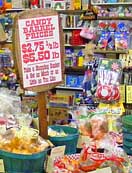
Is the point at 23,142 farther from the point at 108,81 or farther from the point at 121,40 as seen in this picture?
the point at 121,40

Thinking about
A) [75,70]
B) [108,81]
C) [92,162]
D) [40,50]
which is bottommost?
[75,70]

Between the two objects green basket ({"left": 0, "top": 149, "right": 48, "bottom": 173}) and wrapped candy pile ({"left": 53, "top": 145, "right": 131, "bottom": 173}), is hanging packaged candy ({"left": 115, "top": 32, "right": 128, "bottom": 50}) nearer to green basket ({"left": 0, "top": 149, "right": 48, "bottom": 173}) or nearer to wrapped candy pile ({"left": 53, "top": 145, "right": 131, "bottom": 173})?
wrapped candy pile ({"left": 53, "top": 145, "right": 131, "bottom": 173})

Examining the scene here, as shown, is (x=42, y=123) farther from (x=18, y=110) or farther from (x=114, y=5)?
(x=114, y=5)

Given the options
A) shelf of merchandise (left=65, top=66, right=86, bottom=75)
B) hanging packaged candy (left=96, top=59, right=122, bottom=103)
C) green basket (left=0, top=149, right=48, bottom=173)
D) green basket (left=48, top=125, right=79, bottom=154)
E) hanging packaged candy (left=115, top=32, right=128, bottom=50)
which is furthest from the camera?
shelf of merchandise (left=65, top=66, right=86, bottom=75)

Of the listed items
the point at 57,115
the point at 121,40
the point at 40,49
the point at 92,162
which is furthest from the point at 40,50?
the point at 121,40

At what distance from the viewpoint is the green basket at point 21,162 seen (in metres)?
1.41

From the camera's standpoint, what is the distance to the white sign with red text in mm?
1515

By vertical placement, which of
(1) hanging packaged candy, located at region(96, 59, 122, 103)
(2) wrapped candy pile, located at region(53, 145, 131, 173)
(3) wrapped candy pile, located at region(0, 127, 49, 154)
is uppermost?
(3) wrapped candy pile, located at region(0, 127, 49, 154)

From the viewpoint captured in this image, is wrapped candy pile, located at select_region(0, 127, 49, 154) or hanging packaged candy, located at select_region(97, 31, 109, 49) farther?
hanging packaged candy, located at select_region(97, 31, 109, 49)

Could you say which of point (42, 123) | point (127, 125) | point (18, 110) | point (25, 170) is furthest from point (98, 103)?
point (25, 170)

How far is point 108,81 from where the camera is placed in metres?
3.69

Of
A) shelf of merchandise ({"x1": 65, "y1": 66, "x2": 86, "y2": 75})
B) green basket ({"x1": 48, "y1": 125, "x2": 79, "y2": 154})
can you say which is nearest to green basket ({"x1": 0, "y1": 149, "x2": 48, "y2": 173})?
green basket ({"x1": 48, "y1": 125, "x2": 79, "y2": 154})

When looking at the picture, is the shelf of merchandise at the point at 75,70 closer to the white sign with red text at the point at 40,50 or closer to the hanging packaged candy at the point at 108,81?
the hanging packaged candy at the point at 108,81

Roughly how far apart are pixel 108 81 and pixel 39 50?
2.22 meters
